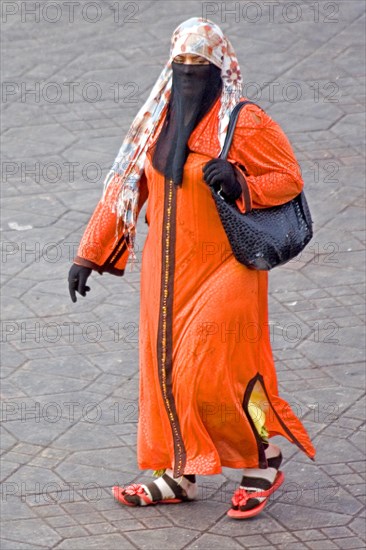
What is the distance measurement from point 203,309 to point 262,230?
41 cm

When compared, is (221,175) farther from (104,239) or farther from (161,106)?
(104,239)

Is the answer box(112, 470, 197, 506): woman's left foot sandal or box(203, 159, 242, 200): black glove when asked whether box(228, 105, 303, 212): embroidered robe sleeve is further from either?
box(112, 470, 197, 506): woman's left foot sandal

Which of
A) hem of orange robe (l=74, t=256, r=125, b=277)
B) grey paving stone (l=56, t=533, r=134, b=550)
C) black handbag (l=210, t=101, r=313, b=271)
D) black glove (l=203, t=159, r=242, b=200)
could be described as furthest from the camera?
hem of orange robe (l=74, t=256, r=125, b=277)

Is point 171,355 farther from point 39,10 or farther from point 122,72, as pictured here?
→ point 39,10

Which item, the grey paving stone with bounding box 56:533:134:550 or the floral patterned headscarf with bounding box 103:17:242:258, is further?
the grey paving stone with bounding box 56:533:134:550

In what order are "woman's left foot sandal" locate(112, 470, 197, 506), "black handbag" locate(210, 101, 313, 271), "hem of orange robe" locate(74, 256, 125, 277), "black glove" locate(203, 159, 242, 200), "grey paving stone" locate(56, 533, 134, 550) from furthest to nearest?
"woman's left foot sandal" locate(112, 470, 197, 506) < "hem of orange robe" locate(74, 256, 125, 277) < "grey paving stone" locate(56, 533, 134, 550) < "black handbag" locate(210, 101, 313, 271) < "black glove" locate(203, 159, 242, 200)

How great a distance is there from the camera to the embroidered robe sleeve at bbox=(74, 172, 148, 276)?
635cm

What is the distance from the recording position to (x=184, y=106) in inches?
233

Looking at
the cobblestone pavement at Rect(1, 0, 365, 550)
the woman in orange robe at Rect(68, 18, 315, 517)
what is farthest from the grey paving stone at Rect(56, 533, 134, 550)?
the woman in orange robe at Rect(68, 18, 315, 517)

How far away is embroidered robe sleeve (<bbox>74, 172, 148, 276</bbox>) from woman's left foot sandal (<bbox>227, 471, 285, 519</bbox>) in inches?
45.1

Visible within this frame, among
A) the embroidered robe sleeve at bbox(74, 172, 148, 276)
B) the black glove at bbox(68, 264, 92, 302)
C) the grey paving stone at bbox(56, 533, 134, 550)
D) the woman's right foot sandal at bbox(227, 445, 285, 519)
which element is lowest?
the grey paving stone at bbox(56, 533, 134, 550)

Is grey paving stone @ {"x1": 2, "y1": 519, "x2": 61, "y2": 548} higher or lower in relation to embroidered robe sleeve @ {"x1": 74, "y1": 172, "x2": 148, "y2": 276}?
lower

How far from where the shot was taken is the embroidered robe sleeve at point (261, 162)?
5.96m

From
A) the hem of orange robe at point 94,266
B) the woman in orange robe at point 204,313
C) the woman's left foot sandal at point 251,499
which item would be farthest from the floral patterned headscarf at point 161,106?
the woman's left foot sandal at point 251,499
